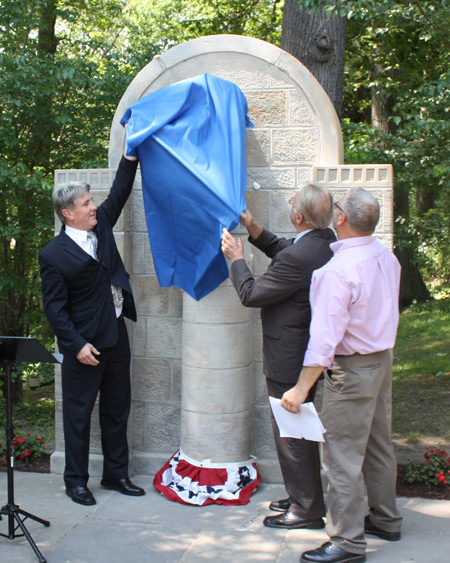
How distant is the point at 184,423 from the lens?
4758mm

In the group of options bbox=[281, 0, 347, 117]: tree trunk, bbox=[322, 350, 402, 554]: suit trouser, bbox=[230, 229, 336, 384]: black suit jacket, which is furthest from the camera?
bbox=[281, 0, 347, 117]: tree trunk

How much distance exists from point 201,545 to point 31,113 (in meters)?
4.41

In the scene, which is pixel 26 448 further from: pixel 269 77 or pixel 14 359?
pixel 269 77

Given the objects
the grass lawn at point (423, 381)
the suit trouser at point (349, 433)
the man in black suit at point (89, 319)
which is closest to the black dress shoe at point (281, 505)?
the suit trouser at point (349, 433)

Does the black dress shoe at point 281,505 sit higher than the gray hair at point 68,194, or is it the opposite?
the gray hair at point 68,194

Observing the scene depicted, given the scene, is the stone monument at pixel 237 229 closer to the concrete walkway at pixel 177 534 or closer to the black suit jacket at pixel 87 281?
the black suit jacket at pixel 87 281

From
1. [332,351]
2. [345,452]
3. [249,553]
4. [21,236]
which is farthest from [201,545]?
[21,236]

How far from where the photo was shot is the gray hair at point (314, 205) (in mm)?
3926

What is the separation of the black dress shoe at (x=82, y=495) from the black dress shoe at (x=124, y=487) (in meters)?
0.21

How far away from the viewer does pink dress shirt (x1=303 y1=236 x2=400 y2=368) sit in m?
3.48

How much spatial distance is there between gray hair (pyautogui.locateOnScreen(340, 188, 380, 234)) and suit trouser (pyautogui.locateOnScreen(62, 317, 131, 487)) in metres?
1.88

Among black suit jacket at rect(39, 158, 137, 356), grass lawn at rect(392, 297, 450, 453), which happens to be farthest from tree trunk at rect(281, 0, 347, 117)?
black suit jacket at rect(39, 158, 137, 356)

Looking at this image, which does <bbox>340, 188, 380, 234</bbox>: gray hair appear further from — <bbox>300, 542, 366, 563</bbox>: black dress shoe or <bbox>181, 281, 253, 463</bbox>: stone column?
<bbox>300, 542, 366, 563</bbox>: black dress shoe

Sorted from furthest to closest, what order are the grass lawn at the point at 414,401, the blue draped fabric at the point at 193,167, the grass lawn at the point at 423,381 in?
the grass lawn at the point at 423,381 < the grass lawn at the point at 414,401 < the blue draped fabric at the point at 193,167
